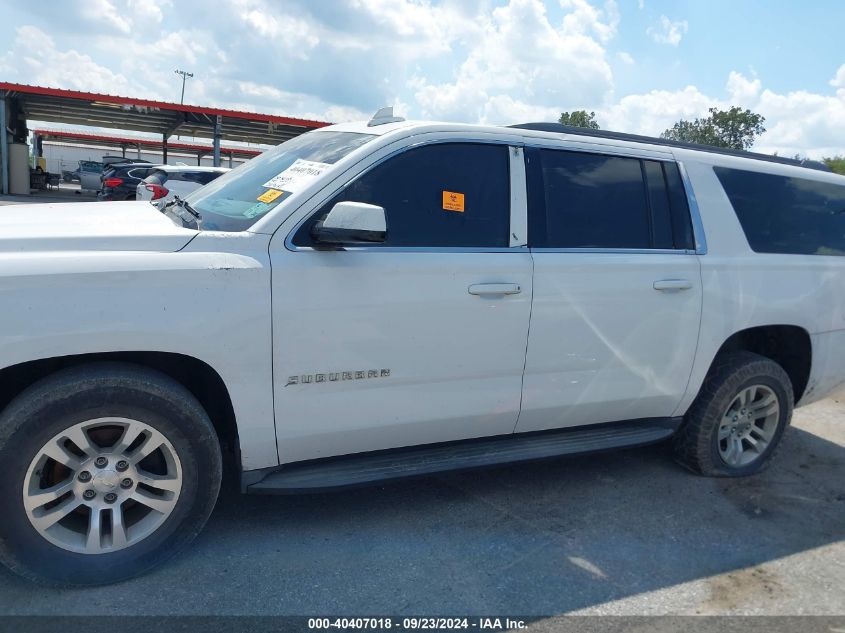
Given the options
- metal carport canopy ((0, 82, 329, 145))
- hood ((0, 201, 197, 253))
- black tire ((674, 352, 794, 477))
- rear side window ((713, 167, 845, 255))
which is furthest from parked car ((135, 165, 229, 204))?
black tire ((674, 352, 794, 477))

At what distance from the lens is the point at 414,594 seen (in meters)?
2.85

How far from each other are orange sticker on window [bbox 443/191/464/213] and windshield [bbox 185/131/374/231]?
0.47 meters

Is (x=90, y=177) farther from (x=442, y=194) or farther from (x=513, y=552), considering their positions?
(x=513, y=552)

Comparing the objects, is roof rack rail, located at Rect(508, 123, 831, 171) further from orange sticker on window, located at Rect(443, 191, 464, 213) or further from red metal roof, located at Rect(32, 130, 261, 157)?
red metal roof, located at Rect(32, 130, 261, 157)

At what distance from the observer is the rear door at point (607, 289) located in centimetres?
343

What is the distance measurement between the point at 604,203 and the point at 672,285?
0.59m

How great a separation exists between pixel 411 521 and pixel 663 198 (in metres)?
2.27

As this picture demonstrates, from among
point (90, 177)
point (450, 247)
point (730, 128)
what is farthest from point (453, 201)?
point (730, 128)

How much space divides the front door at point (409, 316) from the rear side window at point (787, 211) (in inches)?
66.4

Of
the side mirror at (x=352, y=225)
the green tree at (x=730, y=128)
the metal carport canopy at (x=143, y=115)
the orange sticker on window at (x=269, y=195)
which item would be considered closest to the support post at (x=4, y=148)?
the metal carport canopy at (x=143, y=115)

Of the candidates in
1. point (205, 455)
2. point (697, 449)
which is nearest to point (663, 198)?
point (697, 449)

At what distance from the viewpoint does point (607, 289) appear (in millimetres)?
3533

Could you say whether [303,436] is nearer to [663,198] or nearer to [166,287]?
[166,287]

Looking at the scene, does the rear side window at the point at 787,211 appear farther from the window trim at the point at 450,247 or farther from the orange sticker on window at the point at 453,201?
the orange sticker on window at the point at 453,201
